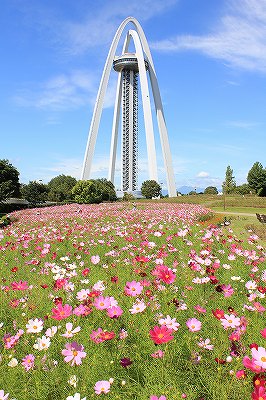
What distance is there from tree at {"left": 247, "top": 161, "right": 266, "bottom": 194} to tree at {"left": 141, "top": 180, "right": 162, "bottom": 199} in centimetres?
2965

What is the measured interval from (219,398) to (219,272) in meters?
3.35

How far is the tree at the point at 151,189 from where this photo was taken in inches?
3676

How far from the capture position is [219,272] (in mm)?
5621

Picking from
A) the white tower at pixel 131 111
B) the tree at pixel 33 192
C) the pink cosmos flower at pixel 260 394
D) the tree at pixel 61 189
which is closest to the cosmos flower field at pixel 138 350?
the pink cosmos flower at pixel 260 394

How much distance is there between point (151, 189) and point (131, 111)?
115 ft

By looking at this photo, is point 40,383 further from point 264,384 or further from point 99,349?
point 264,384

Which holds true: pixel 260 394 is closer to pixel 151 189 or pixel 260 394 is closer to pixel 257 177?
pixel 257 177

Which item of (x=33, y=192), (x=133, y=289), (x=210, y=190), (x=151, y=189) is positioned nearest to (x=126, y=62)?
(x=151, y=189)

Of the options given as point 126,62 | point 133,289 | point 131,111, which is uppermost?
point 126,62

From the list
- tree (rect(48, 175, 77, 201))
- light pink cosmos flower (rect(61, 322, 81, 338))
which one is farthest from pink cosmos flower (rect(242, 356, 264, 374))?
tree (rect(48, 175, 77, 201))

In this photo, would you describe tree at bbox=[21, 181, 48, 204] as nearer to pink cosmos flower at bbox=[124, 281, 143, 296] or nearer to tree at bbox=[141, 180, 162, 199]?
tree at bbox=[141, 180, 162, 199]

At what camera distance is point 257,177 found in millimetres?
66750

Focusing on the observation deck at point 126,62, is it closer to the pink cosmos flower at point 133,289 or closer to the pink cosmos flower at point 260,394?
the pink cosmos flower at point 133,289

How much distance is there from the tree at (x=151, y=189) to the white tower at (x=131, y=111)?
2917mm
